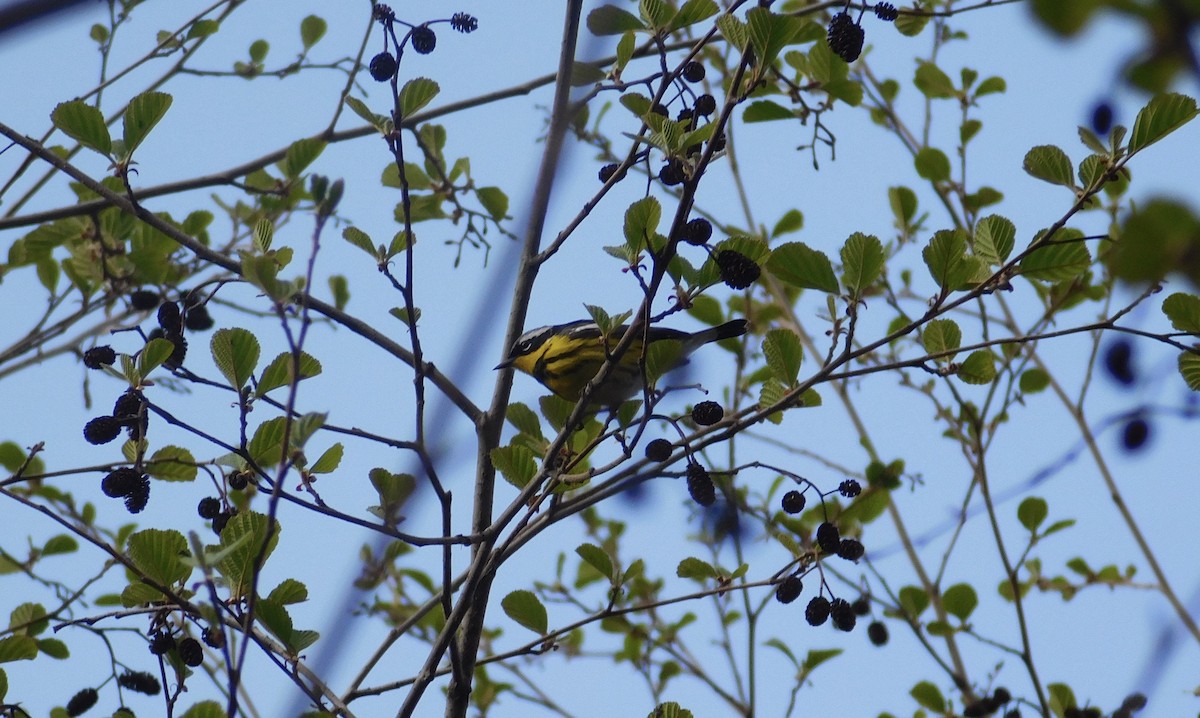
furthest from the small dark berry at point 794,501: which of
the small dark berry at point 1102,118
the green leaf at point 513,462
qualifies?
the small dark berry at point 1102,118

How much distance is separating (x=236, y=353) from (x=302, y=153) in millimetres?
918

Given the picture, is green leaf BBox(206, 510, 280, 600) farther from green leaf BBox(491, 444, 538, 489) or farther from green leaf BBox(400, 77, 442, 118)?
green leaf BBox(400, 77, 442, 118)

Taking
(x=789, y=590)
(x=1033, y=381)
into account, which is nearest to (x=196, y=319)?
(x=789, y=590)

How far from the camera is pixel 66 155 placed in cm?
367

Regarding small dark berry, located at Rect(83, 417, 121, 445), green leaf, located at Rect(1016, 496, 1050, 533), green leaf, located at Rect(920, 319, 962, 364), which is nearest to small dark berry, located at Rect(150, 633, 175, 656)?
small dark berry, located at Rect(83, 417, 121, 445)

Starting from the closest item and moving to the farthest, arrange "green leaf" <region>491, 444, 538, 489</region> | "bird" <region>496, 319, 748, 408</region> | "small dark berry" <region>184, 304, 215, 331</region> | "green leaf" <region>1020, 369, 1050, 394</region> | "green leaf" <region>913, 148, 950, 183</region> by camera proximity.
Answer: "green leaf" <region>491, 444, 538, 489</region>
"small dark berry" <region>184, 304, 215, 331</region>
"green leaf" <region>1020, 369, 1050, 394</region>
"green leaf" <region>913, 148, 950, 183</region>
"bird" <region>496, 319, 748, 408</region>

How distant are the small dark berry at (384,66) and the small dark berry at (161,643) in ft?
3.74

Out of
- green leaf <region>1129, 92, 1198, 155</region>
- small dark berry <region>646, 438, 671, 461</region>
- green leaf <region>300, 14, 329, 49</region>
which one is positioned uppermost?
green leaf <region>300, 14, 329, 49</region>

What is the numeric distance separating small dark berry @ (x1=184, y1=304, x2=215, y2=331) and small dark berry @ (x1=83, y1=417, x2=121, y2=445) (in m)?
0.42

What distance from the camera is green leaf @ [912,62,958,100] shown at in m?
4.19

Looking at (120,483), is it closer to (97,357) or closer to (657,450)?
(97,357)

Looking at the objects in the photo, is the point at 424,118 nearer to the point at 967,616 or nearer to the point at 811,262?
the point at 811,262

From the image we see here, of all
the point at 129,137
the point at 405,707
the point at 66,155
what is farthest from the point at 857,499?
the point at 66,155

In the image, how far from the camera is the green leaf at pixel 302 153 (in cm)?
291
